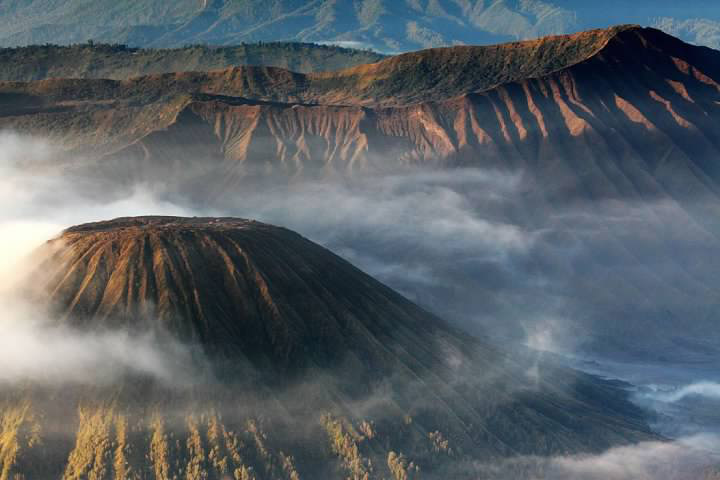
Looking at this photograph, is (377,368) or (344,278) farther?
(344,278)

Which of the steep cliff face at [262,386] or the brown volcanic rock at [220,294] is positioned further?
the brown volcanic rock at [220,294]

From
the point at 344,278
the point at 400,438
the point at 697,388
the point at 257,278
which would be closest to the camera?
the point at 400,438

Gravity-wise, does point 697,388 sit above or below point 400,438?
above

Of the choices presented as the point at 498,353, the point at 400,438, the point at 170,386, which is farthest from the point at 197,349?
the point at 498,353

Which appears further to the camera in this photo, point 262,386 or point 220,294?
point 220,294

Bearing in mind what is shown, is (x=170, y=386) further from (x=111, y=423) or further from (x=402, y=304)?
(x=402, y=304)

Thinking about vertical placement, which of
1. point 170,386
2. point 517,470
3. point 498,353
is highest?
point 498,353

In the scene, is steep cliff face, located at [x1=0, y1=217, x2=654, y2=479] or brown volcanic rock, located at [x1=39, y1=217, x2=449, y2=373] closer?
steep cliff face, located at [x1=0, y1=217, x2=654, y2=479]

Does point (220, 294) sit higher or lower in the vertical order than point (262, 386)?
higher
